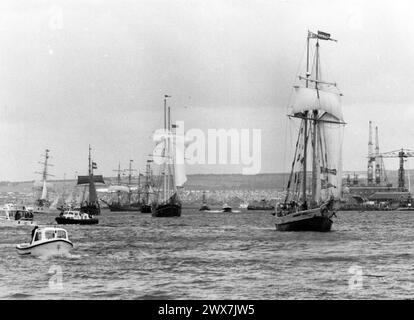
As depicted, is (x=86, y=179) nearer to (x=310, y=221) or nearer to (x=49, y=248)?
(x=310, y=221)

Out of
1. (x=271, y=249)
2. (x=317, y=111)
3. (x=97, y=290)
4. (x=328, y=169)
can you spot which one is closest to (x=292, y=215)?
(x=328, y=169)

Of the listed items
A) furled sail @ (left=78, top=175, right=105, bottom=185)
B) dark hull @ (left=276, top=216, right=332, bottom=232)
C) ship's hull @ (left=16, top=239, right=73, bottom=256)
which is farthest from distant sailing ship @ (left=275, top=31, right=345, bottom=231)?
furled sail @ (left=78, top=175, right=105, bottom=185)

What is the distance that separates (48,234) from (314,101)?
136ft

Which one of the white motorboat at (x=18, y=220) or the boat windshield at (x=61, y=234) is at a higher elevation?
the boat windshield at (x=61, y=234)

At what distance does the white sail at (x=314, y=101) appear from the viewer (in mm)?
74250

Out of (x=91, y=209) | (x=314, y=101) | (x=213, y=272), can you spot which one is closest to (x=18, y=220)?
(x=314, y=101)

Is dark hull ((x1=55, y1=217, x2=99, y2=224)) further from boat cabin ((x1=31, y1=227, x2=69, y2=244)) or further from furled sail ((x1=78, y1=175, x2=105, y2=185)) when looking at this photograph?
furled sail ((x1=78, y1=175, x2=105, y2=185))

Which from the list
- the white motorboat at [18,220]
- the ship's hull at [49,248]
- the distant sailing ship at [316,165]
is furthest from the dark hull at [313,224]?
the white motorboat at [18,220]

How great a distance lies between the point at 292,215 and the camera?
63625mm

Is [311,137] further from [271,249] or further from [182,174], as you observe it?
[182,174]

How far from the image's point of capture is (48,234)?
3841 cm

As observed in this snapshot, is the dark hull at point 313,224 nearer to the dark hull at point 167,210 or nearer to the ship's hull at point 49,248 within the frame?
the ship's hull at point 49,248

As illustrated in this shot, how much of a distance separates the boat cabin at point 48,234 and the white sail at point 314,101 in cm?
4015
